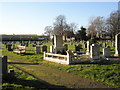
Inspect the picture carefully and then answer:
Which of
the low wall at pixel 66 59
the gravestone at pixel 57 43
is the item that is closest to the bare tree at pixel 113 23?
the gravestone at pixel 57 43

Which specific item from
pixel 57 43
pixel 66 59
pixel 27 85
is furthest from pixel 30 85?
pixel 57 43

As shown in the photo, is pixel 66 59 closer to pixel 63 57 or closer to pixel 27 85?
pixel 63 57

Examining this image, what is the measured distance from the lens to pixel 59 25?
65188 millimetres

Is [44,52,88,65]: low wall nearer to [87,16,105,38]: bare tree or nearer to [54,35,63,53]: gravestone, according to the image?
[54,35,63,53]: gravestone

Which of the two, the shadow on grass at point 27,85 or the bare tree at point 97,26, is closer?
the shadow on grass at point 27,85

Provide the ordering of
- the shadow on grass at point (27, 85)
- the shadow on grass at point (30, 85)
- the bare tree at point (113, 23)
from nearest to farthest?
the shadow on grass at point (27, 85)
the shadow on grass at point (30, 85)
the bare tree at point (113, 23)

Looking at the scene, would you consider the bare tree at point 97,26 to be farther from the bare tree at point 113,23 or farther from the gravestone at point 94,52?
the gravestone at point 94,52

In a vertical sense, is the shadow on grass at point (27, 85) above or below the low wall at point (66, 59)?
below

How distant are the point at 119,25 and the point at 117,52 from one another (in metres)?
42.1

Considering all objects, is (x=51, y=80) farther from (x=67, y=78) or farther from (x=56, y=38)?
(x=56, y=38)

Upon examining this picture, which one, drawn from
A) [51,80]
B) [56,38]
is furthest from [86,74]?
[56,38]

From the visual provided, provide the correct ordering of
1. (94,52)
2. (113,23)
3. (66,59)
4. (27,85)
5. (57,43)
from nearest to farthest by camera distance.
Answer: (27,85)
(66,59)
(94,52)
(57,43)
(113,23)

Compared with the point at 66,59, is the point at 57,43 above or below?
above

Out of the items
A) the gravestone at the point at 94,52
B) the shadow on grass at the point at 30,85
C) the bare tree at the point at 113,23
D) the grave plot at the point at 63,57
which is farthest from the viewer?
the bare tree at the point at 113,23
